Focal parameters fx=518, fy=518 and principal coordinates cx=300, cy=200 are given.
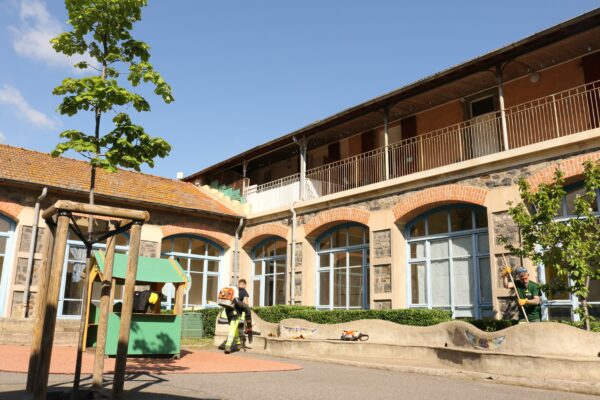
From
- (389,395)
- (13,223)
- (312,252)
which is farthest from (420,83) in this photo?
(13,223)

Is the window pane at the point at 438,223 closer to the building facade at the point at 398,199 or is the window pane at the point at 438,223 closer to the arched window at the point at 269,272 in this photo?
the building facade at the point at 398,199

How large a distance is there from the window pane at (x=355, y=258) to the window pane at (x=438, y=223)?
2.44 m

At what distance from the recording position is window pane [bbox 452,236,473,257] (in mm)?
11812

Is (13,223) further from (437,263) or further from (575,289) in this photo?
(575,289)

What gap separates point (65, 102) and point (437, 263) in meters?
9.20

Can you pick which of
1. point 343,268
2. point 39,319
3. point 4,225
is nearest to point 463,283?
point 343,268

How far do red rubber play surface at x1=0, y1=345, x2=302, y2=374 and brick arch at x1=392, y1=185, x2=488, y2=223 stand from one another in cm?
525

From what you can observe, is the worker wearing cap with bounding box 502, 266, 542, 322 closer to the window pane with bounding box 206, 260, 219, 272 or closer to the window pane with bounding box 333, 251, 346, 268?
the window pane with bounding box 333, 251, 346, 268

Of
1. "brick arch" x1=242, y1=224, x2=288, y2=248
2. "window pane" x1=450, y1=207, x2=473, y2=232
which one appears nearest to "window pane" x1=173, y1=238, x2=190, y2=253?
"brick arch" x1=242, y1=224, x2=288, y2=248

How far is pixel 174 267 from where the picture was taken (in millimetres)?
10031

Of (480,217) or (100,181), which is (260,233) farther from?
(480,217)

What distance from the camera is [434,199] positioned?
12.1 meters

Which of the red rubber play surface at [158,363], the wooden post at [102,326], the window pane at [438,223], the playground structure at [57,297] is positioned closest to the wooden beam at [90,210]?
the playground structure at [57,297]

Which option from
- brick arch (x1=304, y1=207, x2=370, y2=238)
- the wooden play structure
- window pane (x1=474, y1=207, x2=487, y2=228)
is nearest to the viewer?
the wooden play structure
